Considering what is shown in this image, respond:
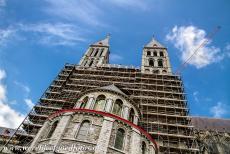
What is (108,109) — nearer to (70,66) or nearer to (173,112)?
(173,112)

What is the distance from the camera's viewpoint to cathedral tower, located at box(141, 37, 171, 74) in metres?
33.0

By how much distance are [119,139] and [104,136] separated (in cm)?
156

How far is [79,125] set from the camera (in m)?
14.9

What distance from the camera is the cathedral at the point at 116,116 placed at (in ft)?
47.6

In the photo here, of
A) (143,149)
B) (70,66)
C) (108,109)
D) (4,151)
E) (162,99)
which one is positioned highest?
(70,66)

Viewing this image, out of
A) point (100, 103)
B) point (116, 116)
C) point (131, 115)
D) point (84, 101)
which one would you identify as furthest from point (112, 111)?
point (84, 101)

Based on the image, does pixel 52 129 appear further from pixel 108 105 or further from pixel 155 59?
pixel 155 59

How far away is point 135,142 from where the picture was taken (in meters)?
15.3

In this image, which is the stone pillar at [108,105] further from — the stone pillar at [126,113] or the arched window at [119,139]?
the arched window at [119,139]

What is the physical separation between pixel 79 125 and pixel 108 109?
303cm

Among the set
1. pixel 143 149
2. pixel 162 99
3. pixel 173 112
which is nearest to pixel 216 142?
pixel 173 112

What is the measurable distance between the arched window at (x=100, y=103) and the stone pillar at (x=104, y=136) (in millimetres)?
2332

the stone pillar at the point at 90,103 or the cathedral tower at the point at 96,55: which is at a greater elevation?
the cathedral tower at the point at 96,55

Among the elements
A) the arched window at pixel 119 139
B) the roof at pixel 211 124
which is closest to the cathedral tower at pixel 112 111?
the arched window at pixel 119 139
